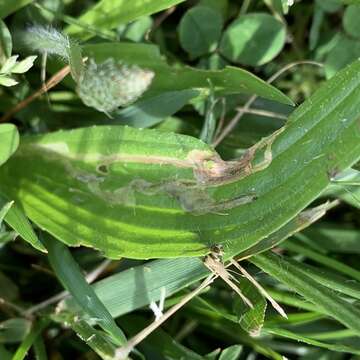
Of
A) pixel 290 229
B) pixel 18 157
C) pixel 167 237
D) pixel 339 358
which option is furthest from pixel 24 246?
pixel 339 358

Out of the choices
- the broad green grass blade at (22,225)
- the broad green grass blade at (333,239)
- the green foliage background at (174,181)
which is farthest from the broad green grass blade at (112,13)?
the broad green grass blade at (333,239)

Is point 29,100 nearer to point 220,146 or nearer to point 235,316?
point 220,146

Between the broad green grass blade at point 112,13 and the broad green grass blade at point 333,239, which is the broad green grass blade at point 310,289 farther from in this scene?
the broad green grass blade at point 112,13

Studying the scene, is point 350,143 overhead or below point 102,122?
overhead

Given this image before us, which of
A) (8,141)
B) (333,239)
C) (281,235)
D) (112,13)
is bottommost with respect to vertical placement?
(333,239)

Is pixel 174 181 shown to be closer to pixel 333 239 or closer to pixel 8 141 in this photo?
pixel 8 141

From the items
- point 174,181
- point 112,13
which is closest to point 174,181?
point 174,181

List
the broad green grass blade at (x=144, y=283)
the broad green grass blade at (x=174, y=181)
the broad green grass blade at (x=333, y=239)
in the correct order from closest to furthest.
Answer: the broad green grass blade at (x=174, y=181), the broad green grass blade at (x=144, y=283), the broad green grass blade at (x=333, y=239)
